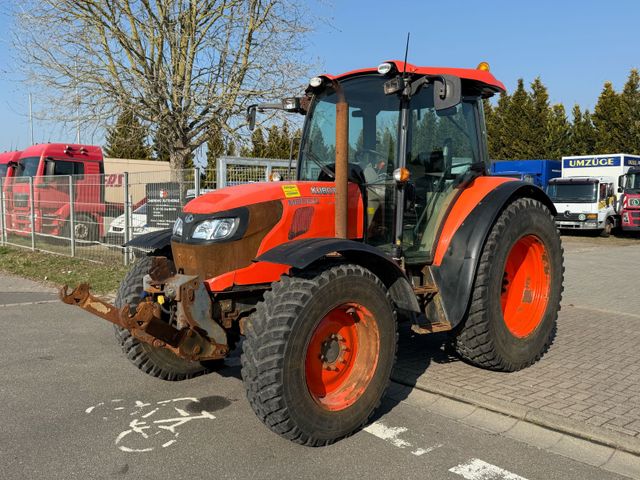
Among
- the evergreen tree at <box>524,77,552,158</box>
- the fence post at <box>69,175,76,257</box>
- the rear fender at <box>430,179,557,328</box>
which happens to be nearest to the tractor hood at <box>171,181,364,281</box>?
the rear fender at <box>430,179,557,328</box>

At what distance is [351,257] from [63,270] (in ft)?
28.6

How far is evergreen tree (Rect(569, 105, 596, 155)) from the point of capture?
3008 centimetres

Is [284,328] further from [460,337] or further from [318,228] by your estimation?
[460,337]

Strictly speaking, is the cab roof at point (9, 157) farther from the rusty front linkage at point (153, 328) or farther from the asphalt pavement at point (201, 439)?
the rusty front linkage at point (153, 328)

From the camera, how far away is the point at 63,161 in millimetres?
16172

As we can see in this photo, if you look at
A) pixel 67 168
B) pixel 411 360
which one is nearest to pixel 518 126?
pixel 67 168

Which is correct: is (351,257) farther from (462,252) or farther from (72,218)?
(72,218)

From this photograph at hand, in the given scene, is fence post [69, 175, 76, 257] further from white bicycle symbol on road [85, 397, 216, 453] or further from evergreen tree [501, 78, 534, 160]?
evergreen tree [501, 78, 534, 160]

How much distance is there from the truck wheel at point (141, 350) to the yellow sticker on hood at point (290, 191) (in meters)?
1.31

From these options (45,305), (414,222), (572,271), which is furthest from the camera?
(572,271)

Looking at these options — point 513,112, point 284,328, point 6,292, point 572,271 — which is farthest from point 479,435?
point 513,112

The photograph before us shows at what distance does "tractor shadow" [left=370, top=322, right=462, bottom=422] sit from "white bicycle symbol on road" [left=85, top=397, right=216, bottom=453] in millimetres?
1356

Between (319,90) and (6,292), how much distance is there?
22.7 ft

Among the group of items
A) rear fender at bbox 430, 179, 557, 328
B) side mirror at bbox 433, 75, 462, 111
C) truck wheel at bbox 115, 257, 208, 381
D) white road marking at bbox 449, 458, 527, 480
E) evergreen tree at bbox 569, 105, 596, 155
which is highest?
evergreen tree at bbox 569, 105, 596, 155
